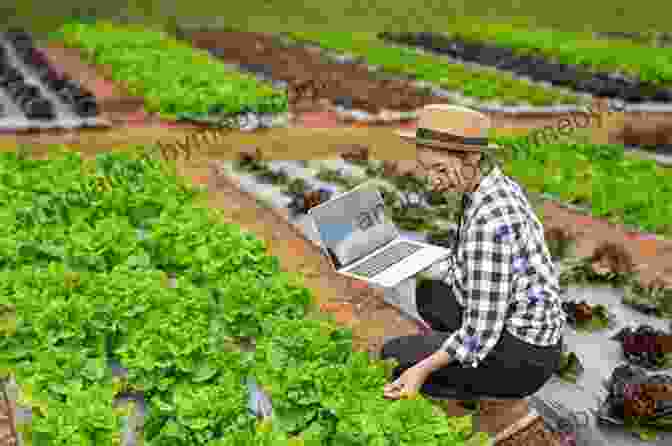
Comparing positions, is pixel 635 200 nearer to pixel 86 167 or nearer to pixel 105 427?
pixel 86 167

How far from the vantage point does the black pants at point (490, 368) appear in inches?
170

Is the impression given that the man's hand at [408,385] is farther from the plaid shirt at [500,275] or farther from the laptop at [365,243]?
the laptop at [365,243]

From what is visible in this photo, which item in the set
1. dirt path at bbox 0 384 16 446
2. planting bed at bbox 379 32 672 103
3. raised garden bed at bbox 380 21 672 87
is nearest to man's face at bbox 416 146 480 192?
dirt path at bbox 0 384 16 446

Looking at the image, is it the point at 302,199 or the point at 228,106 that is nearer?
the point at 302,199

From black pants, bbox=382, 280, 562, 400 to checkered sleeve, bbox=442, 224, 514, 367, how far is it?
0.26 m

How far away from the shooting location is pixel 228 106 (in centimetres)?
1248

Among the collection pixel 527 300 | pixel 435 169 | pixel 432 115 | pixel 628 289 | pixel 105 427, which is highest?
pixel 432 115

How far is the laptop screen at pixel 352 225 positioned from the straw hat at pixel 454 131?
1.57 meters

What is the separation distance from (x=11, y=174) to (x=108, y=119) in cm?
474

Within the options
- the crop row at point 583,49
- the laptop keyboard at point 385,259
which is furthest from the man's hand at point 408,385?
the crop row at point 583,49

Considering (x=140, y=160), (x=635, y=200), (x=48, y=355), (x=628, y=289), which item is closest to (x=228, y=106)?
(x=140, y=160)

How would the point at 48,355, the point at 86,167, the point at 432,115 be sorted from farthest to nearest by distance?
the point at 86,167
the point at 48,355
the point at 432,115

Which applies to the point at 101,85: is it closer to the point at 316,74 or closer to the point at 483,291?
the point at 316,74

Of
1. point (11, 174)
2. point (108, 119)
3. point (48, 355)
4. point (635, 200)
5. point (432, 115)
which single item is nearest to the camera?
point (432, 115)
